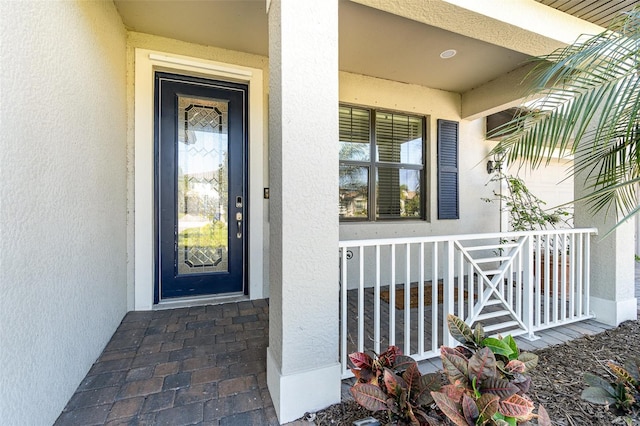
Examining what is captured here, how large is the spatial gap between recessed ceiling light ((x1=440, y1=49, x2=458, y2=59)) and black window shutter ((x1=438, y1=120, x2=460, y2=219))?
3.63 feet

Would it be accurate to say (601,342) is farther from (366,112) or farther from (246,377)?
(366,112)

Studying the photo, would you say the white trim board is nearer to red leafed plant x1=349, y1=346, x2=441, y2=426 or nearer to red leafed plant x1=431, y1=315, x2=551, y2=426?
red leafed plant x1=349, y1=346, x2=441, y2=426

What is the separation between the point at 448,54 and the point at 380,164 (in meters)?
1.49

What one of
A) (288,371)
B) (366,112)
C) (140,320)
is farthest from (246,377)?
(366,112)

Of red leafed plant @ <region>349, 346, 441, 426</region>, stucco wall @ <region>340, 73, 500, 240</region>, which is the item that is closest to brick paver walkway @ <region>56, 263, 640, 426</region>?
red leafed plant @ <region>349, 346, 441, 426</region>

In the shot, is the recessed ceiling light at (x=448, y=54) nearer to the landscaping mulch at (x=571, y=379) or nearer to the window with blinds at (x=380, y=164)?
the window with blinds at (x=380, y=164)

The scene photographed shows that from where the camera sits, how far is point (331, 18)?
1.59 m

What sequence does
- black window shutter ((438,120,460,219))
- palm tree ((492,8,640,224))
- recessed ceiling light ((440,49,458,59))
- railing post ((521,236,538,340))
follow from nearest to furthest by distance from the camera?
palm tree ((492,8,640,224)), railing post ((521,236,538,340)), recessed ceiling light ((440,49,458,59)), black window shutter ((438,120,460,219))

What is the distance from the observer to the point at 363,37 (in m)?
2.89

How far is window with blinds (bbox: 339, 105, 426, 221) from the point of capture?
3.87 m

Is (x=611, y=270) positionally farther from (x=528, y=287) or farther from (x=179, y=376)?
(x=179, y=376)

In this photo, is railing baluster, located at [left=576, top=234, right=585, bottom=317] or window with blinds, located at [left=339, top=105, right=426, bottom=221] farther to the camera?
window with blinds, located at [left=339, top=105, right=426, bottom=221]

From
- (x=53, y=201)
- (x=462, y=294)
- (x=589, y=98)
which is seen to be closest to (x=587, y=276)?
(x=462, y=294)

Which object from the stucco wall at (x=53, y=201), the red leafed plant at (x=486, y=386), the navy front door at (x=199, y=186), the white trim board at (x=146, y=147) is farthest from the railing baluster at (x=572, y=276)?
the stucco wall at (x=53, y=201)
